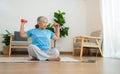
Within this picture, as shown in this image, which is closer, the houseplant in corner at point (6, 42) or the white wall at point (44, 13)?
the houseplant in corner at point (6, 42)

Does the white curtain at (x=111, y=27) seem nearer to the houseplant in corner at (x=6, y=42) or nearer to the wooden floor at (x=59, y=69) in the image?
the wooden floor at (x=59, y=69)

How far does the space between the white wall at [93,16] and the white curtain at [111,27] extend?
4.82 feet

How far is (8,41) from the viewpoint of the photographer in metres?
6.88

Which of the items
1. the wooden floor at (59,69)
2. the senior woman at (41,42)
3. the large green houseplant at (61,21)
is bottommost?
the wooden floor at (59,69)

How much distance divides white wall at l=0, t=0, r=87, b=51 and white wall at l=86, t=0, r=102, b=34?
0.56ft

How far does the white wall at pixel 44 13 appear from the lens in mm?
7465

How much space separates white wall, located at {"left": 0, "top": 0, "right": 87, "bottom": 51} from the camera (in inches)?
294

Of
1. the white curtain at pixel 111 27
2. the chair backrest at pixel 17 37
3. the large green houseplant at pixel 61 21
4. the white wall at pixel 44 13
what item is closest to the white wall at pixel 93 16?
the white wall at pixel 44 13

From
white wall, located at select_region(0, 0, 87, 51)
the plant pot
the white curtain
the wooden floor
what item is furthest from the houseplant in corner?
the wooden floor

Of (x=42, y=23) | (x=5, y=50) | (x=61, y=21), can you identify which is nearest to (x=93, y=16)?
(x=61, y=21)

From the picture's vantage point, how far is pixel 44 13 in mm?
7723

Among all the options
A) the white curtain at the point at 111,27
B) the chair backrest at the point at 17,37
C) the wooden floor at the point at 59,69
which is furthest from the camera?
the chair backrest at the point at 17,37

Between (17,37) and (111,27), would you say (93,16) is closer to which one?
(111,27)

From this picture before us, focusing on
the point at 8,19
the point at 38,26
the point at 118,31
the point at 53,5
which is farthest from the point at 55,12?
the point at 38,26
